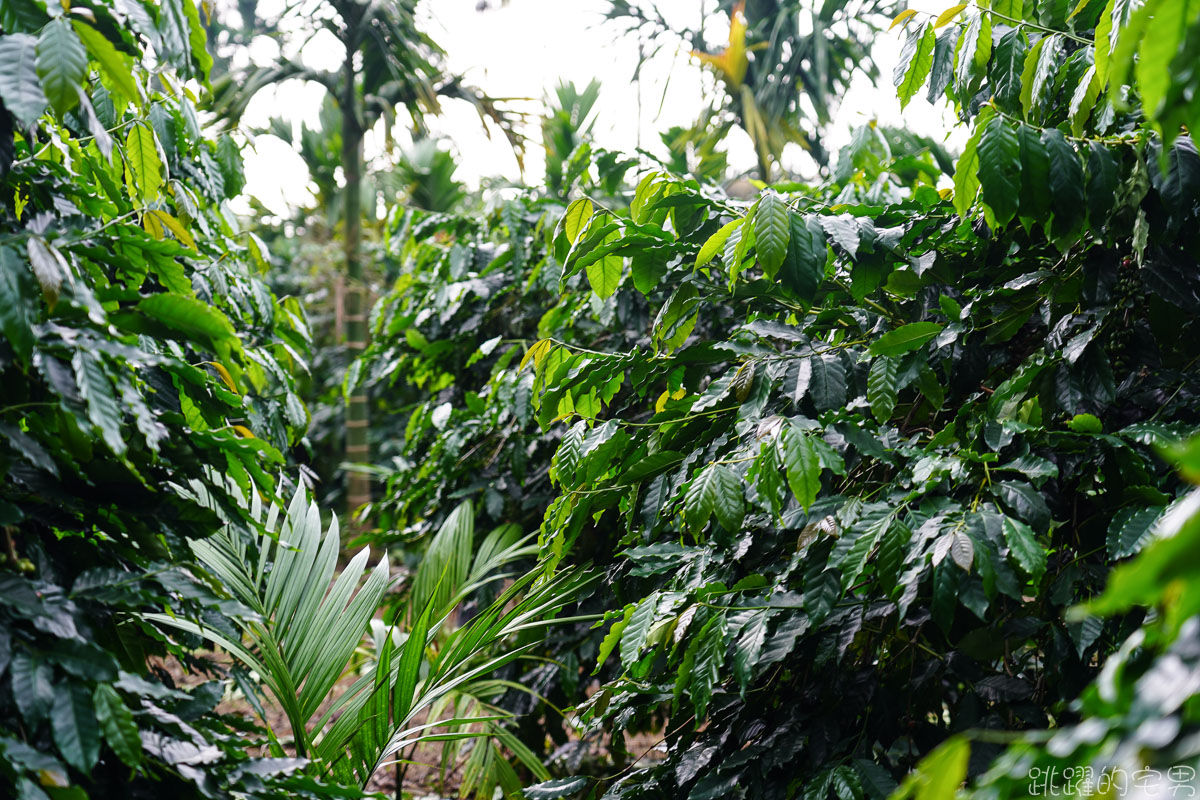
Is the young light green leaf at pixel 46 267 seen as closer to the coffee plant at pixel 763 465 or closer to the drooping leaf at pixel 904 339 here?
the coffee plant at pixel 763 465

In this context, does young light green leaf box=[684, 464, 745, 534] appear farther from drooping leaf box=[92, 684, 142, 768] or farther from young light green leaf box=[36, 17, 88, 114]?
young light green leaf box=[36, 17, 88, 114]

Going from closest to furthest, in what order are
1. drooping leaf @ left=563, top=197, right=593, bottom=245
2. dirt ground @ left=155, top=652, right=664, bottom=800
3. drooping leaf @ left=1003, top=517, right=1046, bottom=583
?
drooping leaf @ left=1003, top=517, right=1046, bottom=583 → drooping leaf @ left=563, top=197, right=593, bottom=245 → dirt ground @ left=155, top=652, right=664, bottom=800

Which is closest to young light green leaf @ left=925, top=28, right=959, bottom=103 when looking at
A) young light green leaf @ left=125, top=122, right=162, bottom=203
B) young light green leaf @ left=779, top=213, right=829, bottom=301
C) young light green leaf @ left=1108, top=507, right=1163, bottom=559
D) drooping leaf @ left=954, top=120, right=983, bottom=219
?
drooping leaf @ left=954, top=120, right=983, bottom=219

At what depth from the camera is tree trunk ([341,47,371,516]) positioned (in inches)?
179

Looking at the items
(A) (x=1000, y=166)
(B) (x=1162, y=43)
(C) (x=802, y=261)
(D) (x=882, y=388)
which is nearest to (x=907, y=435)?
(D) (x=882, y=388)

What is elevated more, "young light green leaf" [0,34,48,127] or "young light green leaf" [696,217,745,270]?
"young light green leaf" [0,34,48,127]

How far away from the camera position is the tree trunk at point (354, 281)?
4.54 m

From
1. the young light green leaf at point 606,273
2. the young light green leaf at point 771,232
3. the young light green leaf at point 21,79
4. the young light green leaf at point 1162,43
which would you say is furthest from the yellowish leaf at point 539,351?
the young light green leaf at point 1162,43

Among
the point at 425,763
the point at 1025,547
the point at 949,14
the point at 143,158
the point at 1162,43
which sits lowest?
the point at 425,763

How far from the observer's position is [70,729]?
2.29 feet

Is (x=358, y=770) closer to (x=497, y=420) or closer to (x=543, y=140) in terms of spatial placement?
(x=497, y=420)

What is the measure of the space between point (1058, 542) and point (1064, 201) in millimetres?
481

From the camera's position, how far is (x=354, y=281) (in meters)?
4.70

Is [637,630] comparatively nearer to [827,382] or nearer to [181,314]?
[827,382]
